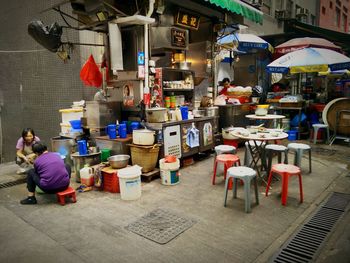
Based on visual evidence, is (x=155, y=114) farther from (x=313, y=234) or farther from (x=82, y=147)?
(x=313, y=234)

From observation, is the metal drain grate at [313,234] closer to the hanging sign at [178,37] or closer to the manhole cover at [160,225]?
the manhole cover at [160,225]

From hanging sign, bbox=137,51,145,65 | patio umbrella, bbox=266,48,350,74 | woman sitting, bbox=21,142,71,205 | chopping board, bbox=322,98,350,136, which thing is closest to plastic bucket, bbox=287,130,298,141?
chopping board, bbox=322,98,350,136

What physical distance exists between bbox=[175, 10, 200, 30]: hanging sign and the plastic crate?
466cm

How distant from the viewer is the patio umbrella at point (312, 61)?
28.7 ft

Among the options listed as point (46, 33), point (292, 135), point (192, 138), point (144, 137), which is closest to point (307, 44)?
point (292, 135)

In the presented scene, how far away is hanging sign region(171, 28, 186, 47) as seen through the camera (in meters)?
6.96

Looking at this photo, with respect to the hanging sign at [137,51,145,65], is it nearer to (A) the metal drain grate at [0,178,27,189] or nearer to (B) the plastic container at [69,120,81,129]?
(B) the plastic container at [69,120,81,129]

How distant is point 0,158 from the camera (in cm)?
1232

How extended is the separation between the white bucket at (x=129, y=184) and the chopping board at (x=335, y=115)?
7.60m

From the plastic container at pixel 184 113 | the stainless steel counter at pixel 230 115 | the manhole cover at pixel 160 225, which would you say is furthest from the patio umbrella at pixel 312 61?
the manhole cover at pixel 160 225

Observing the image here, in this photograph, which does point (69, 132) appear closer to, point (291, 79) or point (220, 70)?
point (220, 70)

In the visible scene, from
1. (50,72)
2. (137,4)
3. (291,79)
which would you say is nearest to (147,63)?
(137,4)

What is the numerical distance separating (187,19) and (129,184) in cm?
522

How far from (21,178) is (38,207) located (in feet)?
6.18
